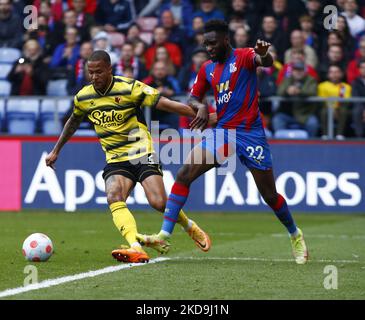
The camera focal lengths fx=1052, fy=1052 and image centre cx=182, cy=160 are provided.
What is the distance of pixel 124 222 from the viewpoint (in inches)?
410

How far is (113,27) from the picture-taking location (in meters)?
20.9

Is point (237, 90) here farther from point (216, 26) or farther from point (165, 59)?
point (165, 59)

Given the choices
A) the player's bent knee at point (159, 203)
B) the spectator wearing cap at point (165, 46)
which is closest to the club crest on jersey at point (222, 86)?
the player's bent knee at point (159, 203)

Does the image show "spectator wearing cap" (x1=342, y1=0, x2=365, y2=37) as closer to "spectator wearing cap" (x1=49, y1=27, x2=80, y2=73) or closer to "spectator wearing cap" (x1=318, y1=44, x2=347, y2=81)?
"spectator wearing cap" (x1=318, y1=44, x2=347, y2=81)

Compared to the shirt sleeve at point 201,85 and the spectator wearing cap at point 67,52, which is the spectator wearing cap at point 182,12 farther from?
the shirt sleeve at point 201,85

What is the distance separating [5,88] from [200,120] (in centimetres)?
1019

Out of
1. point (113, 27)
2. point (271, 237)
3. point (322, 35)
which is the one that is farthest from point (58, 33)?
point (271, 237)

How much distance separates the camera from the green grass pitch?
27.6 ft

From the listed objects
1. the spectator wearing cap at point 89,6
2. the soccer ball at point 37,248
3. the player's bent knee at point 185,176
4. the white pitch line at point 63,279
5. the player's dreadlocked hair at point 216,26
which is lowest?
the white pitch line at point 63,279

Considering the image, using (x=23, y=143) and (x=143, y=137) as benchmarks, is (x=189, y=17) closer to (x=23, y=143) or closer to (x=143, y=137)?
(x=23, y=143)

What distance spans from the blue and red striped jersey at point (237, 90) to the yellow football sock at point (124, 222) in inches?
52.6

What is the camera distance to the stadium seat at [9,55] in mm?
20156

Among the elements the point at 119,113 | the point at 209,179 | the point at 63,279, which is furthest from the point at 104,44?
the point at 63,279

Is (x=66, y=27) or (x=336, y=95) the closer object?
(x=336, y=95)
